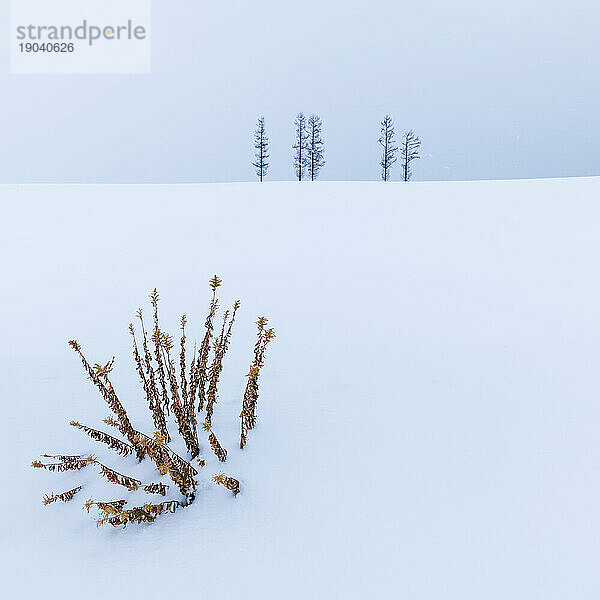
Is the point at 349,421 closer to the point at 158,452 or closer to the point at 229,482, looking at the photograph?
the point at 229,482

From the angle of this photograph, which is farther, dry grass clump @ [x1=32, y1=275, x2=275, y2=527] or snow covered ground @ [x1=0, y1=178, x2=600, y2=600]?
dry grass clump @ [x1=32, y1=275, x2=275, y2=527]

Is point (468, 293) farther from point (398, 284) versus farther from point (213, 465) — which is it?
point (213, 465)

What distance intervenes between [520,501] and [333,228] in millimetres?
5099

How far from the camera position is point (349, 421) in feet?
7.65

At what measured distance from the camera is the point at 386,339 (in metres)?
3.28

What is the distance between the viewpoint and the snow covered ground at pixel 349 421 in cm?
160

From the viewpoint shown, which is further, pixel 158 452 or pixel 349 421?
pixel 349 421

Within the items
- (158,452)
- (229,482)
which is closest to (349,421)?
(229,482)

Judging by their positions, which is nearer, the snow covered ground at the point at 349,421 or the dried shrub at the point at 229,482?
the snow covered ground at the point at 349,421

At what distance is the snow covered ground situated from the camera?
1.60 m

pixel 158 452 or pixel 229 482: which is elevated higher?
pixel 158 452

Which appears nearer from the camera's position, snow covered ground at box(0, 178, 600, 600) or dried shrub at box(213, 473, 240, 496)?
snow covered ground at box(0, 178, 600, 600)

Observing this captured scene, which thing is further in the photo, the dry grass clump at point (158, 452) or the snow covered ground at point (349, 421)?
the dry grass clump at point (158, 452)

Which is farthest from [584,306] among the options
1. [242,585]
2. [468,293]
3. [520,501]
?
[242,585]
